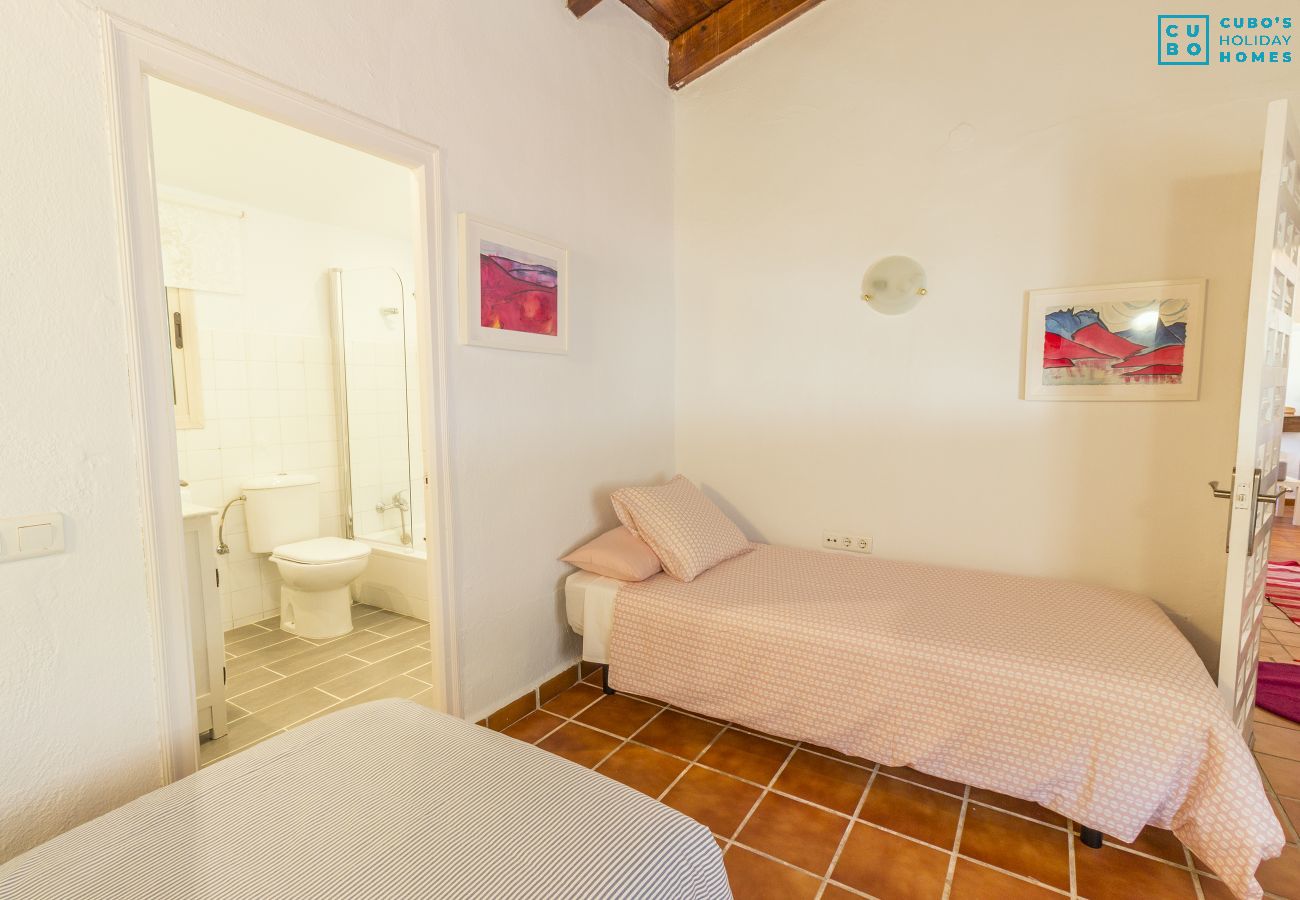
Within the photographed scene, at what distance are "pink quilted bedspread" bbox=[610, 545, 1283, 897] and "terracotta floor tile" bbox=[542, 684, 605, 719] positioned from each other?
24 centimetres

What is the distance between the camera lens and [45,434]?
1300 millimetres

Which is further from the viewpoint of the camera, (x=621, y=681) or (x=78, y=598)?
(x=621, y=681)

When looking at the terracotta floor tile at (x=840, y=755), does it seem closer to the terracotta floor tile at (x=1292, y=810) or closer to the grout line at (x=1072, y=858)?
the grout line at (x=1072, y=858)

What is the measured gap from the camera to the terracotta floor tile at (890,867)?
1634mm

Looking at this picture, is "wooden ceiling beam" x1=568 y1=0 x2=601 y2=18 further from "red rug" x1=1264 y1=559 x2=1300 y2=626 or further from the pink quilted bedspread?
"red rug" x1=1264 y1=559 x2=1300 y2=626

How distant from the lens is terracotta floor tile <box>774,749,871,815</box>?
2002 millimetres

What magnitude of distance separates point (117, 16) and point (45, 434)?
93 centimetres

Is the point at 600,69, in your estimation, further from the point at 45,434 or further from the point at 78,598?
the point at 78,598

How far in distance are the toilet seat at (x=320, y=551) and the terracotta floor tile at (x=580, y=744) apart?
1.54m

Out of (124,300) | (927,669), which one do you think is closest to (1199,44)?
(927,669)

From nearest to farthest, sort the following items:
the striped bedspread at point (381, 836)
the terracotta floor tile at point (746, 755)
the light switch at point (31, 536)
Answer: the striped bedspread at point (381, 836)
the light switch at point (31, 536)
the terracotta floor tile at point (746, 755)

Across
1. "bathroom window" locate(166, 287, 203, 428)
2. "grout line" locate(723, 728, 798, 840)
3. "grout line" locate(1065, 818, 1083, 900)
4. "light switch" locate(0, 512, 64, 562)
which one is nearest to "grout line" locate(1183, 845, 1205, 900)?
"grout line" locate(1065, 818, 1083, 900)

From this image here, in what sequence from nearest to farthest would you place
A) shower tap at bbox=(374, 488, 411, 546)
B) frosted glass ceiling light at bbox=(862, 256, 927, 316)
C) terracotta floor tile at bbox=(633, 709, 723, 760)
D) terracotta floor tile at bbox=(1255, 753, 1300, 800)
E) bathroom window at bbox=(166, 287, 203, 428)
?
terracotta floor tile at bbox=(1255, 753, 1300, 800) → terracotta floor tile at bbox=(633, 709, 723, 760) → frosted glass ceiling light at bbox=(862, 256, 927, 316) → bathroom window at bbox=(166, 287, 203, 428) → shower tap at bbox=(374, 488, 411, 546)

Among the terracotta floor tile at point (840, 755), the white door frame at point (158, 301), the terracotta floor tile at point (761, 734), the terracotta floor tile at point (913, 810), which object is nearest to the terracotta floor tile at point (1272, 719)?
the terracotta floor tile at point (913, 810)
